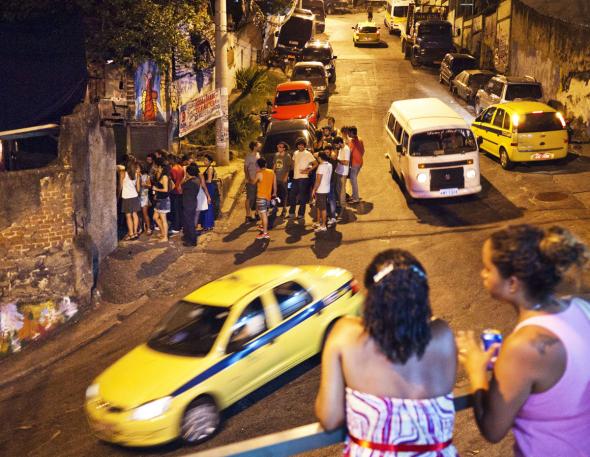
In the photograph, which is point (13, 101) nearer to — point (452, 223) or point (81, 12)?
point (81, 12)

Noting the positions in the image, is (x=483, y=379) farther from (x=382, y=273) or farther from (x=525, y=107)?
(x=525, y=107)

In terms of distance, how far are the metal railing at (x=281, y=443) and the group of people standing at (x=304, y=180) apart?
1250cm

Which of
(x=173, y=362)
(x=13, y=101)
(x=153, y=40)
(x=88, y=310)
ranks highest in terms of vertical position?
(x=153, y=40)

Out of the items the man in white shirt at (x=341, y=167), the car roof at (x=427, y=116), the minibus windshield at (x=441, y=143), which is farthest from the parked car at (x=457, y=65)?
the man in white shirt at (x=341, y=167)

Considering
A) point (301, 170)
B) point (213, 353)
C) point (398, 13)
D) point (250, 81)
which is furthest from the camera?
point (398, 13)

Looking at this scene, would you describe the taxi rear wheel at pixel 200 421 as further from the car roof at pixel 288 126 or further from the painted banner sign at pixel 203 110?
the car roof at pixel 288 126

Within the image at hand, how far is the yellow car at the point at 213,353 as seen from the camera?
8.19m

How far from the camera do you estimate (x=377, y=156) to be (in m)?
22.4

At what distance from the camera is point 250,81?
30547 mm

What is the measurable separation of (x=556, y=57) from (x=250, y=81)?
11.8m

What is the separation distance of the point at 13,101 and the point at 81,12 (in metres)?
2.92

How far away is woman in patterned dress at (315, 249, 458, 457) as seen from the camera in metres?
2.95

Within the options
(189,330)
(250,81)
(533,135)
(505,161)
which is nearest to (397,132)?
(505,161)

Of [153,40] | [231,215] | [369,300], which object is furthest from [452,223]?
[369,300]
